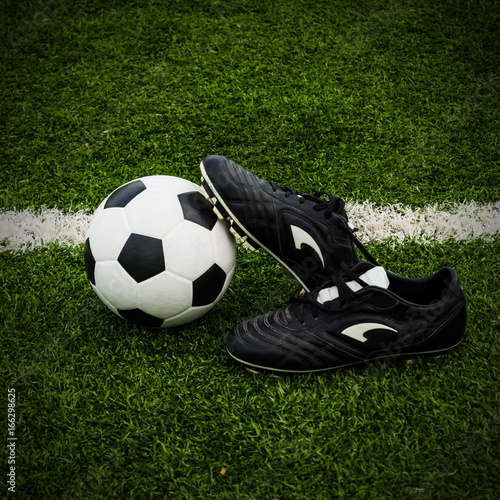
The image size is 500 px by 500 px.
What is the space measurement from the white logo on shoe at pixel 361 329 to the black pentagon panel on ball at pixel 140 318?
0.83 meters

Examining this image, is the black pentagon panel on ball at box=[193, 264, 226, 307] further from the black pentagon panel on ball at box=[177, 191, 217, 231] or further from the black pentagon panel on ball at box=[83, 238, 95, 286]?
the black pentagon panel on ball at box=[83, 238, 95, 286]

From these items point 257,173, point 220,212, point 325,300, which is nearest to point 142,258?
point 220,212

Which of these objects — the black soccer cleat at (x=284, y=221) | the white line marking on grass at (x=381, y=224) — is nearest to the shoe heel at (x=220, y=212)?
the black soccer cleat at (x=284, y=221)

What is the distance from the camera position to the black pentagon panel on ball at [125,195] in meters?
2.14

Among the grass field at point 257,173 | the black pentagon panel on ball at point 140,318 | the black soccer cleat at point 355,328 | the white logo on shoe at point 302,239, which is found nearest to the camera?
the grass field at point 257,173

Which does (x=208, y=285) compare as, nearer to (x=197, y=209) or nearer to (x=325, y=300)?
(x=197, y=209)

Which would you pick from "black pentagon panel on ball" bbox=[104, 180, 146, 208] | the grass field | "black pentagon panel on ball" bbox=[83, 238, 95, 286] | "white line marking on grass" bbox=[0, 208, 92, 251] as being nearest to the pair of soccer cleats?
the grass field

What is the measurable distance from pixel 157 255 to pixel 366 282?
0.90 m

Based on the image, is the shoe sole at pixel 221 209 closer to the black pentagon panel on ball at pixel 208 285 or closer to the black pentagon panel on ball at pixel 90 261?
the black pentagon panel on ball at pixel 208 285

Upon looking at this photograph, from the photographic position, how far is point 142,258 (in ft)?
6.58

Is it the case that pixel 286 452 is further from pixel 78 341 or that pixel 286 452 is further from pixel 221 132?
pixel 221 132

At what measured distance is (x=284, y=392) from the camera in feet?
6.57

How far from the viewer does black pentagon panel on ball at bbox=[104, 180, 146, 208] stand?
214cm

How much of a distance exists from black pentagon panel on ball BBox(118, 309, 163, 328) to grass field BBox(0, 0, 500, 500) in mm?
107
